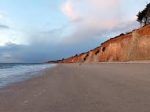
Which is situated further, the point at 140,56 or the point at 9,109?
the point at 140,56

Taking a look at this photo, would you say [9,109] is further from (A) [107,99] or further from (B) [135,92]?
(B) [135,92]

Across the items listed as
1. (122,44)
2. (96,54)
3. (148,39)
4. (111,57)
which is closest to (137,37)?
(148,39)

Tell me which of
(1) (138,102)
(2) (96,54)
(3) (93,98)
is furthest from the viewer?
(2) (96,54)

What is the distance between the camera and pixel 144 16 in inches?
4247

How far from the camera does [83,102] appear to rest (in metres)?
9.77

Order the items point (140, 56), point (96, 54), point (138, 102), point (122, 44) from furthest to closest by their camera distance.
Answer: point (96, 54)
point (122, 44)
point (140, 56)
point (138, 102)

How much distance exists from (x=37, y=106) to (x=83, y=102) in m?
1.30

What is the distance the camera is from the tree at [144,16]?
104 metres

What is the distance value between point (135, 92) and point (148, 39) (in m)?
43.6

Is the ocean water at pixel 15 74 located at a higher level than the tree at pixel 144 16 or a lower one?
lower

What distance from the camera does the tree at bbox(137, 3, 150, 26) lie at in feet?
341

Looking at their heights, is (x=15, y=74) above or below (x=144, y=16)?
below

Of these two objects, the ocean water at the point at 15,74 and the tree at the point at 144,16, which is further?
the tree at the point at 144,16

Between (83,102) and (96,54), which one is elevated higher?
(96,54)
